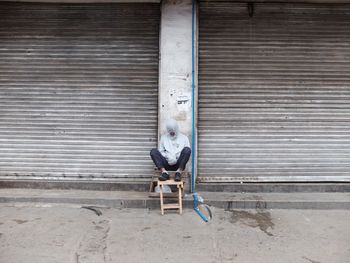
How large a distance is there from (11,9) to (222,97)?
4060mm

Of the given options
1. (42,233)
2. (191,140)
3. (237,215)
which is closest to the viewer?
(42,233)

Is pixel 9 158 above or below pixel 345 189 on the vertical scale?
above

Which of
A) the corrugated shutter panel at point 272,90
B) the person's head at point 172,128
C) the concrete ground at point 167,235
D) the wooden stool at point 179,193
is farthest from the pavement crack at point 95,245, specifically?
the corrugated shutter panel at point 272,90

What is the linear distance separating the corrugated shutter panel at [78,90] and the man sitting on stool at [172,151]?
77 cm

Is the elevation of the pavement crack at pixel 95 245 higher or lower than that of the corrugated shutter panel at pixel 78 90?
lower

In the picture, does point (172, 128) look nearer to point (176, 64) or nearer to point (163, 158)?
point (163, 158)

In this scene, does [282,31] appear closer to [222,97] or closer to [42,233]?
[222,97]

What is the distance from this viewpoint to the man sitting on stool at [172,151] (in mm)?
5684

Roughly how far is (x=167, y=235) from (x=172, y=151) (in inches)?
59.9

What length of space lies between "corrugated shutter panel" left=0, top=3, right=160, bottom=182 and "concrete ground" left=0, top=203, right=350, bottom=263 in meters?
1.05

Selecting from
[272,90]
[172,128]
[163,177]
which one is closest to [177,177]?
[163,177]

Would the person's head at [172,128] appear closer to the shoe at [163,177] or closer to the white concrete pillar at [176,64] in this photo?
the white concrete pillar at [176,64]

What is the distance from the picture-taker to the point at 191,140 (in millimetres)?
6328

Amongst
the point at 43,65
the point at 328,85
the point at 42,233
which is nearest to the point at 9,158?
the point at 43,65
